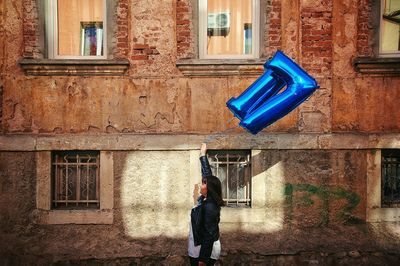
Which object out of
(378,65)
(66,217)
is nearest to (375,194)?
(378,65)

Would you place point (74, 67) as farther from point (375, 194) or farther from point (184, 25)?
point (375, 194)

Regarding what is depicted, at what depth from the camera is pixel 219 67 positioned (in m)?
5.92

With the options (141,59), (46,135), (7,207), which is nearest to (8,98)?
(46,135)

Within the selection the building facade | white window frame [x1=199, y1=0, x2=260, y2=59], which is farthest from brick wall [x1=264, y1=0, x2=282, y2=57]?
white window frame [x1=199, y1=0, x2=260, y2=59]

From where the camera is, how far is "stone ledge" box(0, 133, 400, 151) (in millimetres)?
5922

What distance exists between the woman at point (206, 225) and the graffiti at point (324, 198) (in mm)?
1735

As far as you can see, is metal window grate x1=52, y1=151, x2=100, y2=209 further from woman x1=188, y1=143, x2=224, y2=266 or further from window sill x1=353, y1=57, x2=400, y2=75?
window sill x1=353, y1=57, x2=400, y2=75

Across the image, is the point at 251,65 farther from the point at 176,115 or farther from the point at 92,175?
the point at 92,175

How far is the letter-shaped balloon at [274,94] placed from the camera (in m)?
4.72

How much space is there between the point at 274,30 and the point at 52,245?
446 centimetres

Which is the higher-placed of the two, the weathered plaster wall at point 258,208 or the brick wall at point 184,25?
Answer: the brick wall at point 184,25

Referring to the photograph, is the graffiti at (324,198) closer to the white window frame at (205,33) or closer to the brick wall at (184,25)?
the white window frame at (205,33)

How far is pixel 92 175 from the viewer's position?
6.10 meters

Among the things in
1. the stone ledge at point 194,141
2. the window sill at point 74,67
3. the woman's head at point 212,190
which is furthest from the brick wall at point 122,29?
the woman's head at point 212,190
